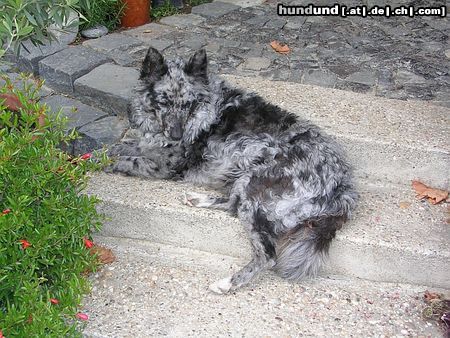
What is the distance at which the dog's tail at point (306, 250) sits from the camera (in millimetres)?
3414

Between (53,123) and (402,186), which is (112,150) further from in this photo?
(402,186)

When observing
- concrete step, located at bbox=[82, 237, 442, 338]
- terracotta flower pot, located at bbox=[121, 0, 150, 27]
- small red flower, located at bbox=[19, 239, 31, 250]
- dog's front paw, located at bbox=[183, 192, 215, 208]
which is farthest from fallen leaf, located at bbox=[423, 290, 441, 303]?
terracotta flower pot, located at bbox=[121, 0, 150, 27]

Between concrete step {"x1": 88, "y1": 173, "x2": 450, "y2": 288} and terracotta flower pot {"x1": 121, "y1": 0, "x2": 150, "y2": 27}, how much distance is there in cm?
221

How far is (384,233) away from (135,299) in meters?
1.43

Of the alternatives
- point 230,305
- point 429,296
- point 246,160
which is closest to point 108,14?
point 246,160

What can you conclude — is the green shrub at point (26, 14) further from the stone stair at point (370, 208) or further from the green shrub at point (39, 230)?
the stone stair at point (370, 208)

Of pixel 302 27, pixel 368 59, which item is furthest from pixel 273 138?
pixel 302 27

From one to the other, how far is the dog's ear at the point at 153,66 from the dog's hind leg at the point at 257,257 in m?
1.09

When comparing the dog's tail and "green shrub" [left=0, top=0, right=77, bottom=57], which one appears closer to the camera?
"green shrub" [left=0, top=0, right=77, bottom=57]

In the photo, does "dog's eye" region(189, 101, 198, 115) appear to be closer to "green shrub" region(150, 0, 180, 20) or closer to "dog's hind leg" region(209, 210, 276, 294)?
"dog's hind leg" region(209, 210, 276, 294)

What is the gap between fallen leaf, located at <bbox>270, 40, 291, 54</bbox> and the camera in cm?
533

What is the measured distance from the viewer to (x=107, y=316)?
10.5 feet

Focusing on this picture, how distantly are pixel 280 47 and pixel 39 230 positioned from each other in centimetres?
330

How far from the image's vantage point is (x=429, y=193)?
387 cm
